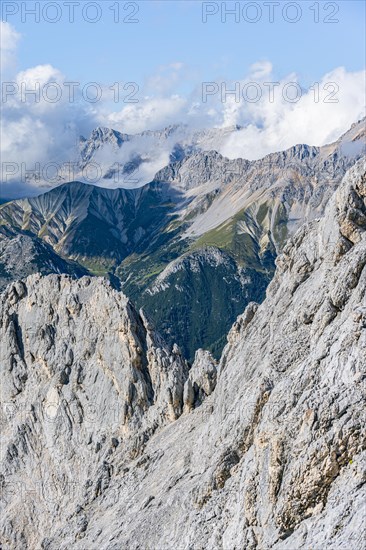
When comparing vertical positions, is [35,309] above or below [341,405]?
above

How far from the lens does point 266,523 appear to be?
175 feet

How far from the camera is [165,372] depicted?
4685 inches

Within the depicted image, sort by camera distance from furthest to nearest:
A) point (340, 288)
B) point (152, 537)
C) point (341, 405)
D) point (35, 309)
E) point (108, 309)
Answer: point (35, 309) < point (108, 309) < point (152, 537) < point (340, 288) < point (341, 405)

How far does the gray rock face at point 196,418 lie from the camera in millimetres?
50594

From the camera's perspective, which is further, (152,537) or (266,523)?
(152,537)

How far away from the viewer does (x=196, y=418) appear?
106 m

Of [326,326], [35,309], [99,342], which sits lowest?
[326,326]

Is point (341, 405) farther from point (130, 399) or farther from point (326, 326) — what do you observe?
point (130, 399)

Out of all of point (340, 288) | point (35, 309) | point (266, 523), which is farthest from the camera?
point (35, 309)

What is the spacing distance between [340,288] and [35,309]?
85.0 m

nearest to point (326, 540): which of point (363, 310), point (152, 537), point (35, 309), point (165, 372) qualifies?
point (363, 310)

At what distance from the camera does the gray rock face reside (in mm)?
50594

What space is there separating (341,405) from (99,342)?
81723 millimetres

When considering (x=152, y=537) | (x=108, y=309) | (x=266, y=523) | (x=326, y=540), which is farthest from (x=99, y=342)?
(x=326, y=540)
